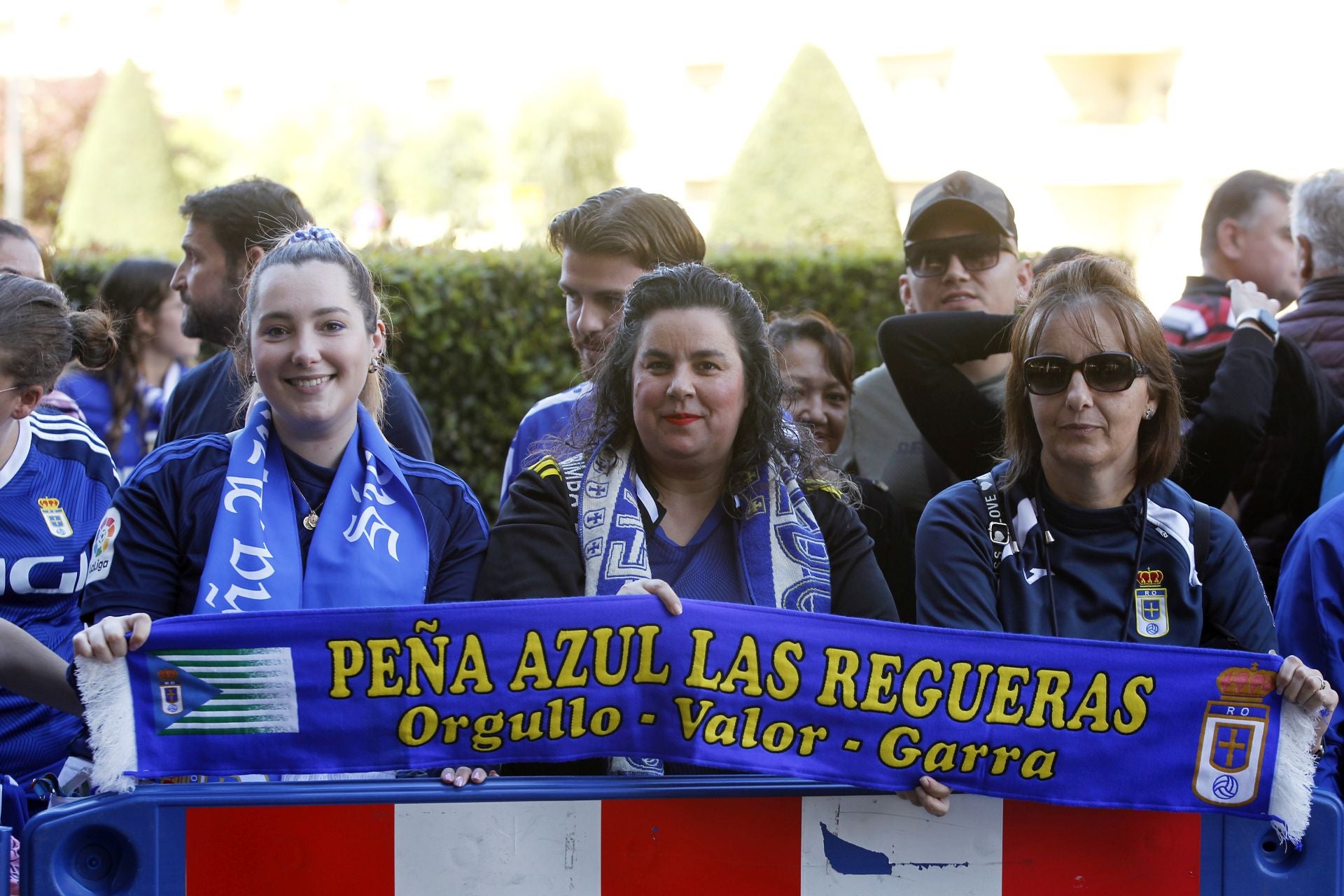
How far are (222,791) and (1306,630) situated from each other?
7.23ft

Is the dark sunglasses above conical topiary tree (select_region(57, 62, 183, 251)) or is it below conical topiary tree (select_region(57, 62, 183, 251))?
below

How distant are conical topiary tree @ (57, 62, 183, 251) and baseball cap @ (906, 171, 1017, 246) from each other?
84.8 ft

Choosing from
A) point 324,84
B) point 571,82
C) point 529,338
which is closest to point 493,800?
point 529,338

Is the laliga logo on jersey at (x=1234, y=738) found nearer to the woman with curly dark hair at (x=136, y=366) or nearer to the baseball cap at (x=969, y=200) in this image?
the baseball cap at (x=969, y=200)

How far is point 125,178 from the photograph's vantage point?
29.1 m

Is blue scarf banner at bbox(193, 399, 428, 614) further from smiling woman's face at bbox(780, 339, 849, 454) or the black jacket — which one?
smiling woman's face at bbox(780, 339, 849, 454)

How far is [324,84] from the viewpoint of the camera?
1939 inches

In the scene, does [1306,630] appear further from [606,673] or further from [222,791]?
[222,791]

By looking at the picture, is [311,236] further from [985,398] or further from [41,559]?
[985,398]

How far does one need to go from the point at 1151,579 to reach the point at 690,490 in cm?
98

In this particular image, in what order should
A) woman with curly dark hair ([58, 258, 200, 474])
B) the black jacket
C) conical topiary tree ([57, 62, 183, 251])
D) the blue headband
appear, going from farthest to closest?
1. conical topiary tree ([57, 62, 183, 251])
2. woman with curly dark hair ([58, 258, 200, 474])
3. the black jacket
4. the blue headband

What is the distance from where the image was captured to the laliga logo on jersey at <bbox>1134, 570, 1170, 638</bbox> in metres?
2.63

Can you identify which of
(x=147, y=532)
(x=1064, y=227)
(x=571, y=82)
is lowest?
(x=147, y=532)

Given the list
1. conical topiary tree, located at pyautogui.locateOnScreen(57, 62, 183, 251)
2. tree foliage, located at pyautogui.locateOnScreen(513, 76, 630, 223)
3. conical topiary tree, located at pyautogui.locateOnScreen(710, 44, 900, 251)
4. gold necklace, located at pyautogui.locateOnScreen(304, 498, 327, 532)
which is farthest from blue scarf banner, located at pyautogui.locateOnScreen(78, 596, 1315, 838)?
tree foliage, located at pyautogui.locateOnScreen(513, 76, 630, 223)
